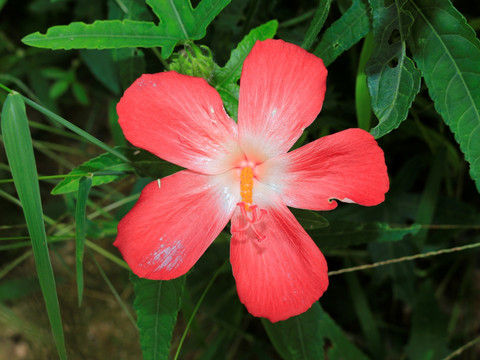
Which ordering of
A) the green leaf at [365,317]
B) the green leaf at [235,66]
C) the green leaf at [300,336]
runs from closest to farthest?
the green leaf at [235,66] < the green leaf at [300,336] < the green leaf at [365,317]

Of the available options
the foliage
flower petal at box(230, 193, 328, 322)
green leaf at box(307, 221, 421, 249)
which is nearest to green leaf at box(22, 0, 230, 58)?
the foliage

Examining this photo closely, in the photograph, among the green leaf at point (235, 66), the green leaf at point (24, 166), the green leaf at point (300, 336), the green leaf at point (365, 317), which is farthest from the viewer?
the green leaf at point (365, 317)

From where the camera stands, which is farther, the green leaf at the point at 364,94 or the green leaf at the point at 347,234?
the green leaf at the point at 347,234

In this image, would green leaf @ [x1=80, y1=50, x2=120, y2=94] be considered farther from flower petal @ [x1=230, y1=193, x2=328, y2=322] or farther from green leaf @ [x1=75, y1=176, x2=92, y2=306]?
flower petal @ [x1=230, y1=193, x2=328, y2=322]

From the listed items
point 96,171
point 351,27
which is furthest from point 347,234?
point 96,171

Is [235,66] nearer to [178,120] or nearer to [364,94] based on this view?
[178,120]

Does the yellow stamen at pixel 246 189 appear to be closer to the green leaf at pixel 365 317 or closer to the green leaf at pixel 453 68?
the green leaf at pixel 453 68

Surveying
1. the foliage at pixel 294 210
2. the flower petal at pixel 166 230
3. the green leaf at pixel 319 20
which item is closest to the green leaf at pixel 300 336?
the foliage at pixel 294 210

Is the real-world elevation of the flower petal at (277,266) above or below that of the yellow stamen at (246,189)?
below
